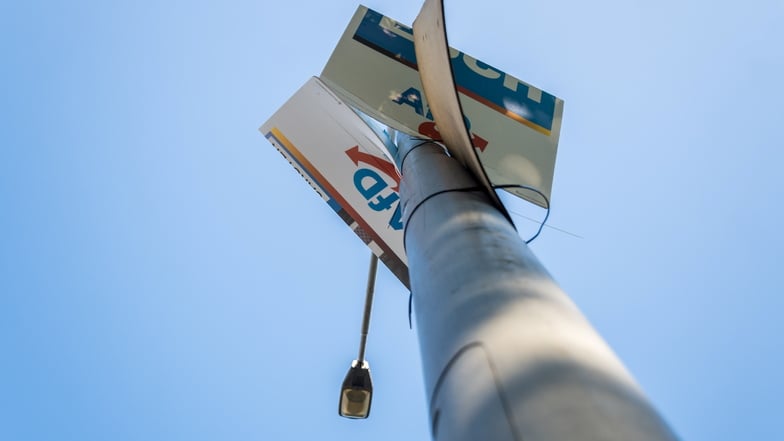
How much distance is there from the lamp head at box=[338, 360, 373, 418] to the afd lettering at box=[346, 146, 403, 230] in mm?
1548

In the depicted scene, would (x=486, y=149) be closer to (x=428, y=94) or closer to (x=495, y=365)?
(x=428, y=94)

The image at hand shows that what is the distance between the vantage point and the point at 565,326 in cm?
126

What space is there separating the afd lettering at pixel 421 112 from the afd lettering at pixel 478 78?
14.0 inches

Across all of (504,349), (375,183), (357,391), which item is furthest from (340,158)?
(504,349)

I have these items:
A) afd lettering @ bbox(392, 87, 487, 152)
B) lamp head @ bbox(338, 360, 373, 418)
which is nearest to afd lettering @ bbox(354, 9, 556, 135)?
afd lettering @ bbox(392, 87, 487, 152)

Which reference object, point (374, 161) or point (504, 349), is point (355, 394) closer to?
point (374, 161)

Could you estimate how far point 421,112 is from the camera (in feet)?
10.9

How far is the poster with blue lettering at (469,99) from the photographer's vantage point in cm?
344

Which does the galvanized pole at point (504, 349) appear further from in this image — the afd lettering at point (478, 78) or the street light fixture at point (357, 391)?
the street light fixture at point (357, 391)

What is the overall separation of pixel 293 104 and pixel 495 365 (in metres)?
4.96

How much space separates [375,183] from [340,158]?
441 millimetres

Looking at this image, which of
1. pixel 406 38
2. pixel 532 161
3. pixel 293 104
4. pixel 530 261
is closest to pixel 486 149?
pixel 532 161

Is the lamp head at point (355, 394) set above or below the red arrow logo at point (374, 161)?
below

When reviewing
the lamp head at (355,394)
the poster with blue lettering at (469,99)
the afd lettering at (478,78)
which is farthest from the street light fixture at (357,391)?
the afd lettering at (478,78)
